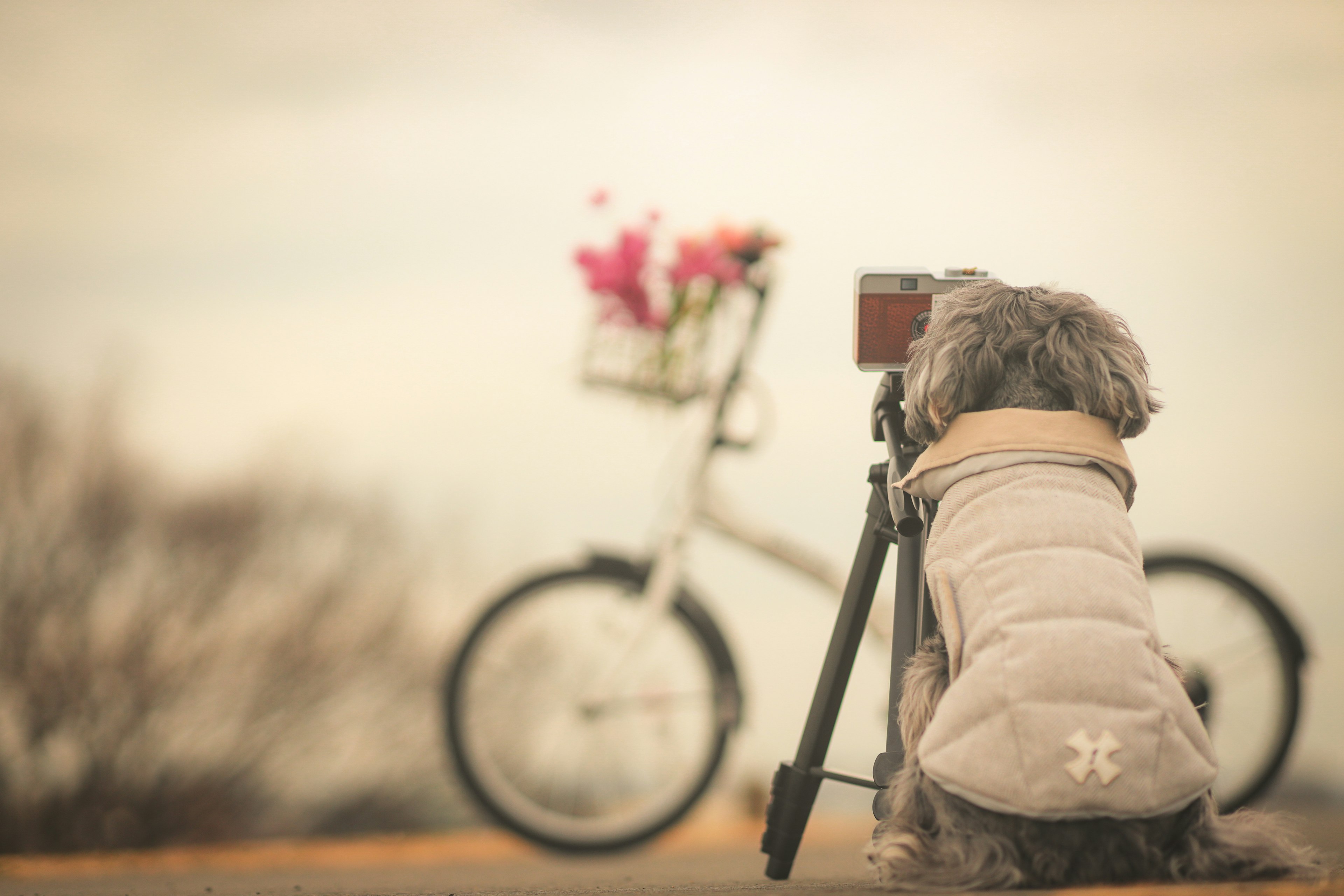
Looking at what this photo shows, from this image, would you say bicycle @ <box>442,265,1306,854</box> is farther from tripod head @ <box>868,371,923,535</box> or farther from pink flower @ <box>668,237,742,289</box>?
tripod head @ <box>868,371,923,535</box>

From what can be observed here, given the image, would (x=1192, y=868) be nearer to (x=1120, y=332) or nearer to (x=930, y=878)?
(x=930, y=878)

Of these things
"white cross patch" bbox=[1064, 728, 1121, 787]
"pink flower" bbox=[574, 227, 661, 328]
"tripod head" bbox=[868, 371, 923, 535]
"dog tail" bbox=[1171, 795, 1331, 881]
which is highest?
"pink flower" bbox=[574, 227, 661, 328]

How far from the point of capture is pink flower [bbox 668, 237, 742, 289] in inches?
67.5

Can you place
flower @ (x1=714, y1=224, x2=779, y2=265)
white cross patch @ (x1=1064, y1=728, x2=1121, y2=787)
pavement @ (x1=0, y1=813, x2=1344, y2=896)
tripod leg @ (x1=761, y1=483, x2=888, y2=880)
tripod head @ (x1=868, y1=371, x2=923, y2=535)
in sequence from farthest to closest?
flower @ (x1=714, y1=224, x2=779, y2=265)
pavement @ (x1=0, y1=813, x2=1344, y2=896)
tripod leg @ (x1=761, y1=483, x2=888, y2=880)
tripod head @ (x1=868, y1=371, x2=923, y2=535)
white cross patch @ (x1=1064, y1=728, x2=1121, y2=787)

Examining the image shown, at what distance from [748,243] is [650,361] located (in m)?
0.30

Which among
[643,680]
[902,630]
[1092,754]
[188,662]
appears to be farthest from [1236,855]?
[188,662]

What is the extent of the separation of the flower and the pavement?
110 centimetres

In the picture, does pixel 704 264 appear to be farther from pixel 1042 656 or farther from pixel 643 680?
pixel 1042 656

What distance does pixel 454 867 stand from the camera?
193 cm

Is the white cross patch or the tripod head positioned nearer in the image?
the white cross patch

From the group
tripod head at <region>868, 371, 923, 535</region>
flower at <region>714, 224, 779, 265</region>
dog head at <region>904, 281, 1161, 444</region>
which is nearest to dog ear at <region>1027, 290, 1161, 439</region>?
dog head at <region>904, 281, 1161, 444</region>

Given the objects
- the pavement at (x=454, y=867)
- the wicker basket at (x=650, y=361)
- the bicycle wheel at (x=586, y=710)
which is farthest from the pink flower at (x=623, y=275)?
the pavement at (x=454, y=867)

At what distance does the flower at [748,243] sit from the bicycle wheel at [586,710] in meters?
0.66

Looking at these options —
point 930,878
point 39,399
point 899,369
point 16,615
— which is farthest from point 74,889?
point 899,369
